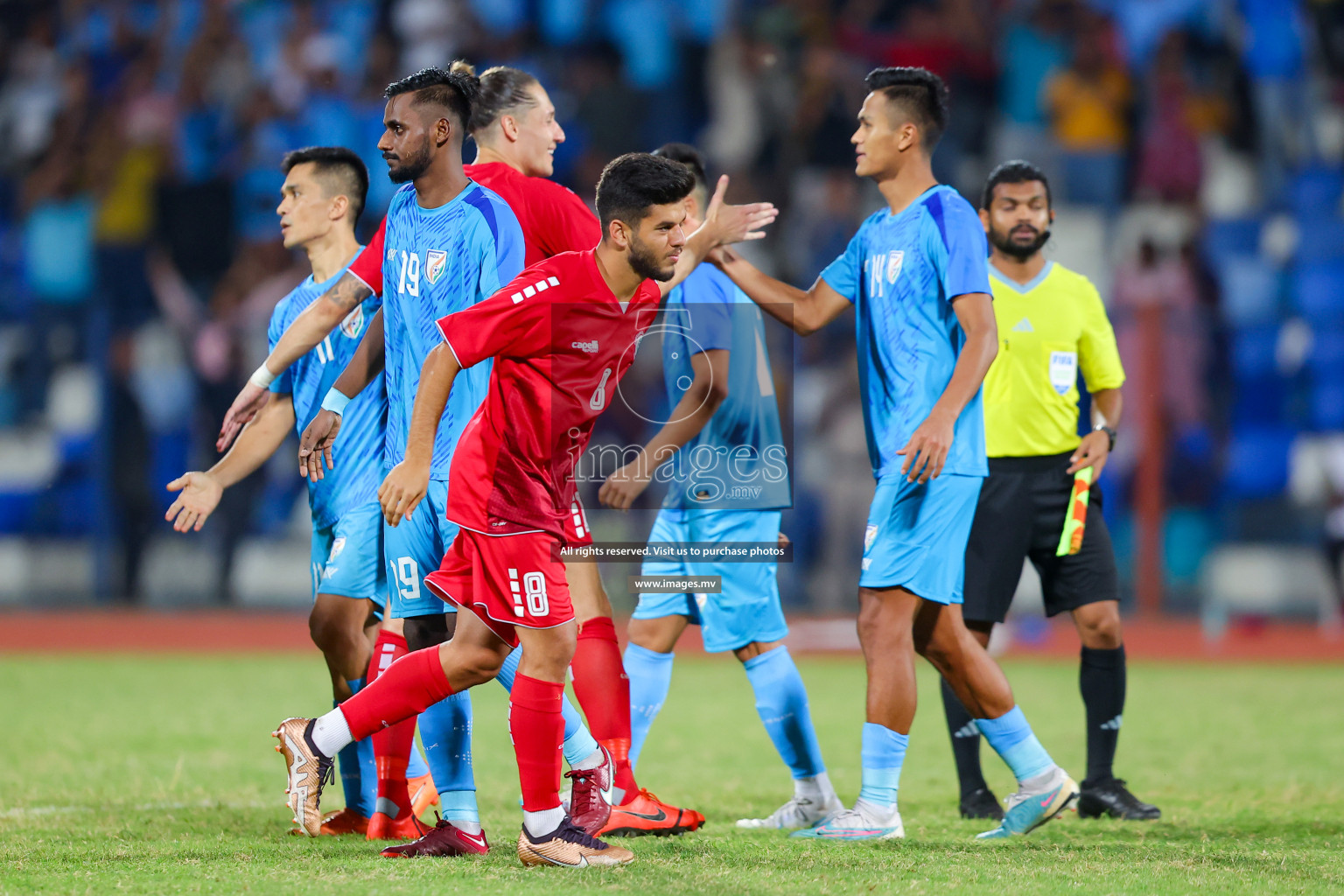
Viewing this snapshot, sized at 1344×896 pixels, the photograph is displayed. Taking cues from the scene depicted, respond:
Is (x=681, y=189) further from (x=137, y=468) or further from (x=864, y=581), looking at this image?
(x=137, y=468)

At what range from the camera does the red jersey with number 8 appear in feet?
13.7

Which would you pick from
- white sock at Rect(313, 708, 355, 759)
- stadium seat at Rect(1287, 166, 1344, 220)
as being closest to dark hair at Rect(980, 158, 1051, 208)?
white sock at Rect(313, 708, 355, 759)

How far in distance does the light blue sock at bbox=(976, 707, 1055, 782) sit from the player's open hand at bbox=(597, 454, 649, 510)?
1.48 metres

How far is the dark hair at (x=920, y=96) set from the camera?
5145mm

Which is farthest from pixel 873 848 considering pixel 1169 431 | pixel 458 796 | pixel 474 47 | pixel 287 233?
pixel 474 47

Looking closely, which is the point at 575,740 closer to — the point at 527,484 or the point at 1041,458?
the point at 527,484

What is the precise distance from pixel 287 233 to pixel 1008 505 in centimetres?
301

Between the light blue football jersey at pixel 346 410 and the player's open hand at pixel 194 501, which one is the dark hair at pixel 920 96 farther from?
the player's open hand at pixel 194 501

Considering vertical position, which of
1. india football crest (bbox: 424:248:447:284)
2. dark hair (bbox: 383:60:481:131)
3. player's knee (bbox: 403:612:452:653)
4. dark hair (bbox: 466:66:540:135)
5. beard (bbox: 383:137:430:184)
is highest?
dark hair (bbox: 466:66:540:135)

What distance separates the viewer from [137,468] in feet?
40.8

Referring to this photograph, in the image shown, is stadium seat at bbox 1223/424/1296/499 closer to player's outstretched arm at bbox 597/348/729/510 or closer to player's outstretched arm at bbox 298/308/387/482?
player's outstretched arm at bbox 597/348/729/510

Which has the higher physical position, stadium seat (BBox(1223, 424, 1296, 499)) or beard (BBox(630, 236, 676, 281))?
beard (BBox(630, 236, 676, 281))

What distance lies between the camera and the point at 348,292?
5.00 meters

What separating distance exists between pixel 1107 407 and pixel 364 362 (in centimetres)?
307
